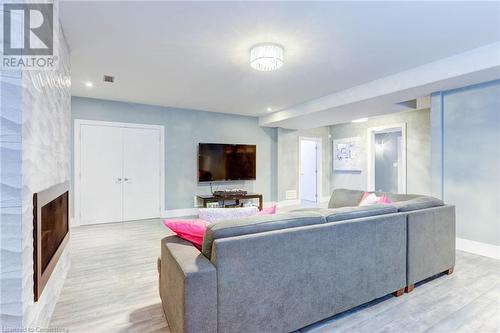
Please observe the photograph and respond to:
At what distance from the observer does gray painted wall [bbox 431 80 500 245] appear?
126 inches

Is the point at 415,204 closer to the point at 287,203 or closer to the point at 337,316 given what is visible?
the point at 337,316

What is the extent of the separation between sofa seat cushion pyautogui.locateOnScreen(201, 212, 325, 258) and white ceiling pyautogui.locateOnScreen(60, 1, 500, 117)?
5.37ft

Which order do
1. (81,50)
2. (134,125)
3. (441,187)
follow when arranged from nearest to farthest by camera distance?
(81,50)
(441,187)
(134,125)

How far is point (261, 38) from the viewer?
99.8 inches

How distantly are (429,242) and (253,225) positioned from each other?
1.88 metres

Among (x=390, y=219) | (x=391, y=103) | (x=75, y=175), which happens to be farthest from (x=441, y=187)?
(x=75, y=175)

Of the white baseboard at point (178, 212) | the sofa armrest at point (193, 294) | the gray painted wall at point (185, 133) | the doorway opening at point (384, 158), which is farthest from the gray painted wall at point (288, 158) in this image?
the sofa armrest at point (193, 294)

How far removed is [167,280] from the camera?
5.74 ft

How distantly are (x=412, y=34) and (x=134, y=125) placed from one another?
4.73m

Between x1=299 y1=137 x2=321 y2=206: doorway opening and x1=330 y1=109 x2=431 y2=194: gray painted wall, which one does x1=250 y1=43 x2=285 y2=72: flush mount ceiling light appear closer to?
x1=330 y1=109 x2=431 y2=194: gray painted wall

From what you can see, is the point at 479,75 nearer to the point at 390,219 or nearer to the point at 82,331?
the point at 390,219

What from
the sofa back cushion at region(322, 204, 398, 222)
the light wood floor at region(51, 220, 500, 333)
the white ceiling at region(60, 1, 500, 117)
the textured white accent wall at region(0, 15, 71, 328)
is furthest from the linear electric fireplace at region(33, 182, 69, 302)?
the sofa back cushion at region(322, 204, 398, 222)

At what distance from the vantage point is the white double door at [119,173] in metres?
4.79

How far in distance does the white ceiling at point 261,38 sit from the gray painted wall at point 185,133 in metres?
0.93
